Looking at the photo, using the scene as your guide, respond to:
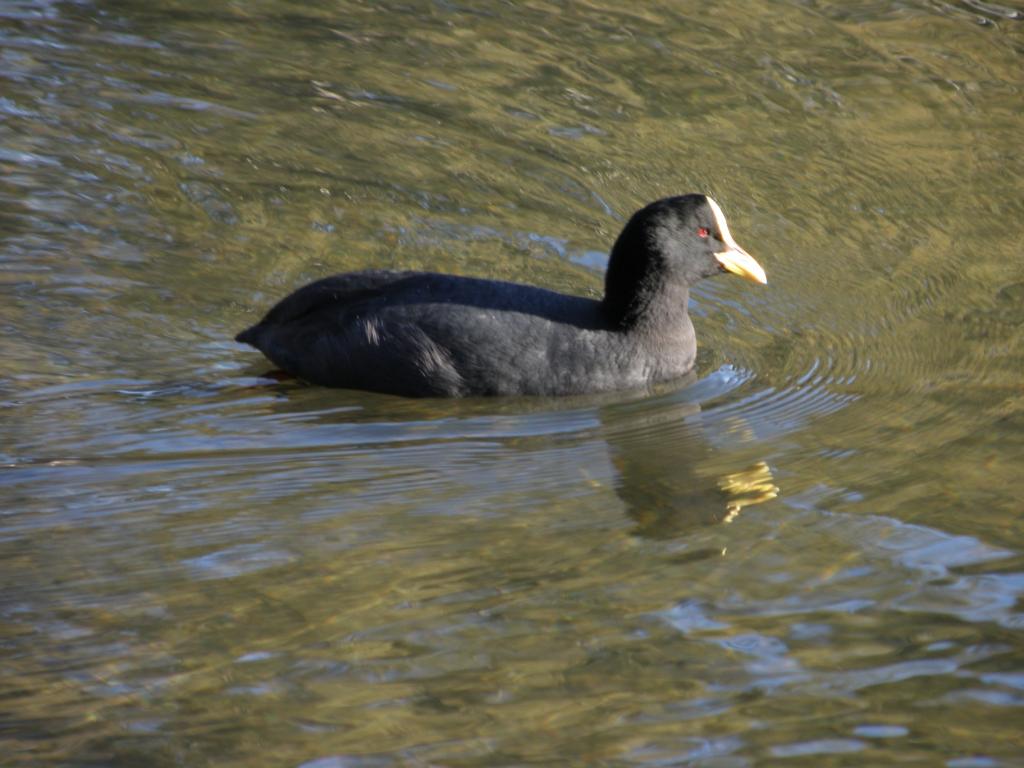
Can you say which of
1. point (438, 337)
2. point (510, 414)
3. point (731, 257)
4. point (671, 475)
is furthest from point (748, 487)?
point (731, 257)

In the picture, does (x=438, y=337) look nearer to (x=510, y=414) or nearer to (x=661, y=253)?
(x=510, y=414)

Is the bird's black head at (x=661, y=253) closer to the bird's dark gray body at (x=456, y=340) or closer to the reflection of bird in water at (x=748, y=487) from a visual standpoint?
the bird's dark gray body at (x=456, y=340)

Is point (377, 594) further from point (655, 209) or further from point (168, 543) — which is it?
point (655, 209)

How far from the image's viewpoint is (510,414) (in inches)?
209

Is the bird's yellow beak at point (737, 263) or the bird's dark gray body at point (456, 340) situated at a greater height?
the bird's yellow beak at point (737, 263)

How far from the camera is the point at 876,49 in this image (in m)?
9.30

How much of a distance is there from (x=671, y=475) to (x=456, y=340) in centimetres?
112

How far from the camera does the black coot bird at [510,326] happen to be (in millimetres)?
5438

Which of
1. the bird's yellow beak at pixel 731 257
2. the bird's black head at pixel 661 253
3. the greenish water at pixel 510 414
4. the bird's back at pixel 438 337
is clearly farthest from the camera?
the bird's yellow beak at pixel 731 257

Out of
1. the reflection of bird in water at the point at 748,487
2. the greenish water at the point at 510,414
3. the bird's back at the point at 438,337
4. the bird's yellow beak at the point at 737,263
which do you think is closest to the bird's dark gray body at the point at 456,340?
the bird's back at the point at 438,337

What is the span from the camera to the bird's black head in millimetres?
5703

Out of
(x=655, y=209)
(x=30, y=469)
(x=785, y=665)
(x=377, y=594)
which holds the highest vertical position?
(x=655, y=209)

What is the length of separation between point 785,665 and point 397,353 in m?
2.49

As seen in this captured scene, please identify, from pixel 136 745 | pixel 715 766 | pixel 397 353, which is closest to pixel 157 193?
pixel 397 353
